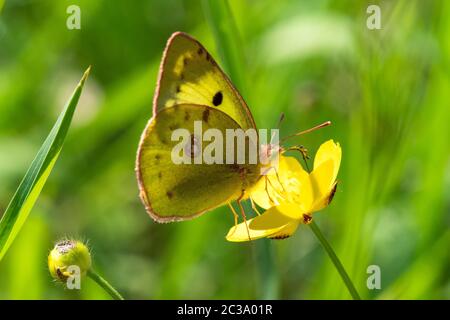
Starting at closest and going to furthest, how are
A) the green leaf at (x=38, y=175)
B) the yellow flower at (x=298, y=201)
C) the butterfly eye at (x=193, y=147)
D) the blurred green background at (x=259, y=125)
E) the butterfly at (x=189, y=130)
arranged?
the green leaf at (x=38, y=175) → the yellow flower at (x=298, y=201) → the butterfly at (x=189, y=130) → the butterfly eye at (x=193, y=147) → the blurred green background at (x=259, y=125)

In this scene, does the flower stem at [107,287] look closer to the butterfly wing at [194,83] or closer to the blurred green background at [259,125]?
the butterfly wing at [194,83]

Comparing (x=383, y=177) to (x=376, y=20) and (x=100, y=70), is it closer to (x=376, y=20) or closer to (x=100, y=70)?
(x=376, y=20)

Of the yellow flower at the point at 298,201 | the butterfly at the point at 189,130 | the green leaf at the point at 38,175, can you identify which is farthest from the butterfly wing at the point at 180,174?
the green leaf at the point at 38,175

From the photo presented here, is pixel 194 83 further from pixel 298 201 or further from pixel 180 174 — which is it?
pixel 298 201

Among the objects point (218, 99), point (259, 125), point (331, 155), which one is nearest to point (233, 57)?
point (218, 99)

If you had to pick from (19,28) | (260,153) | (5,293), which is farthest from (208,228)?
(19,28)

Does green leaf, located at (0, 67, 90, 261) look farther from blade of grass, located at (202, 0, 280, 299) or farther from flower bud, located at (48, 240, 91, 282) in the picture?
A: blade of grass, located at (202, 0, 280, 299)
